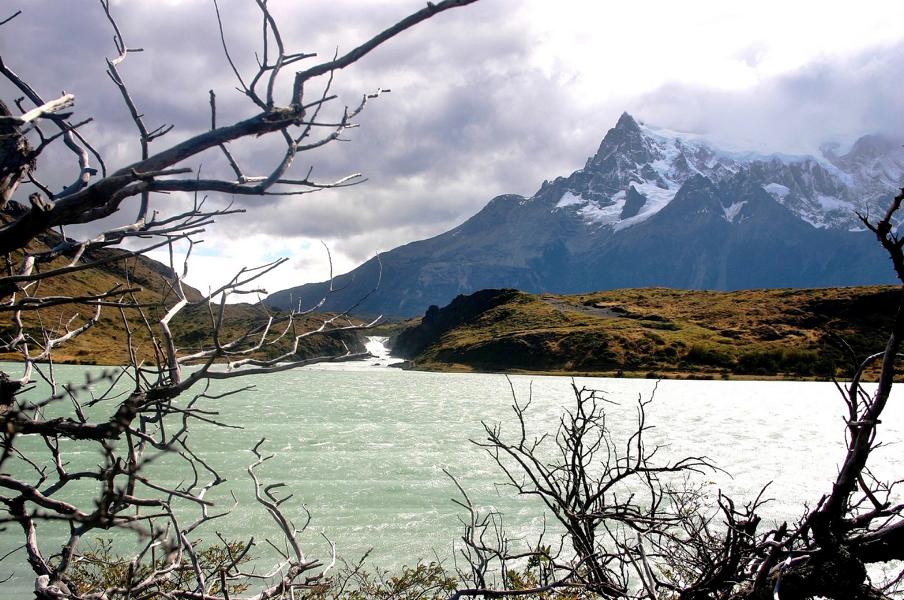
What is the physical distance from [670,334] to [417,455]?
342 feet

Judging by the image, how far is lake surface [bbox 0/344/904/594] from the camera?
1802cm

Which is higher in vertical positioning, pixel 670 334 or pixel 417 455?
pixel 670 334

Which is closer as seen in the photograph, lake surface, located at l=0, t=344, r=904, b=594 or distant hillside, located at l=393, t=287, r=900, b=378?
lake surface, located at l=0, t=344, r=904, b=594

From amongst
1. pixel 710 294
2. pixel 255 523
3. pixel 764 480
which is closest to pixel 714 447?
pixel 764 480

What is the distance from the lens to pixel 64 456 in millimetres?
25672

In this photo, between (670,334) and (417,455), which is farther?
(670,334)

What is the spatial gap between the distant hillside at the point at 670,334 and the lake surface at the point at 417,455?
46213 millimetres

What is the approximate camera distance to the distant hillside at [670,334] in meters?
104

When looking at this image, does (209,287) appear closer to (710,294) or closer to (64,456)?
(64,456)

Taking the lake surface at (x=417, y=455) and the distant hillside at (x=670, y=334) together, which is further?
the distant hillside at (x=670, y=334)

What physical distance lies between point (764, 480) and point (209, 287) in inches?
1045

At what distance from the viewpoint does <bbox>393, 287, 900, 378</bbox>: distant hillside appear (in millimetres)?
103750

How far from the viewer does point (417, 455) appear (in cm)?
2909

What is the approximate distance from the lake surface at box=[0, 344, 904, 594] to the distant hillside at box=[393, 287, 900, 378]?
46.2 m
